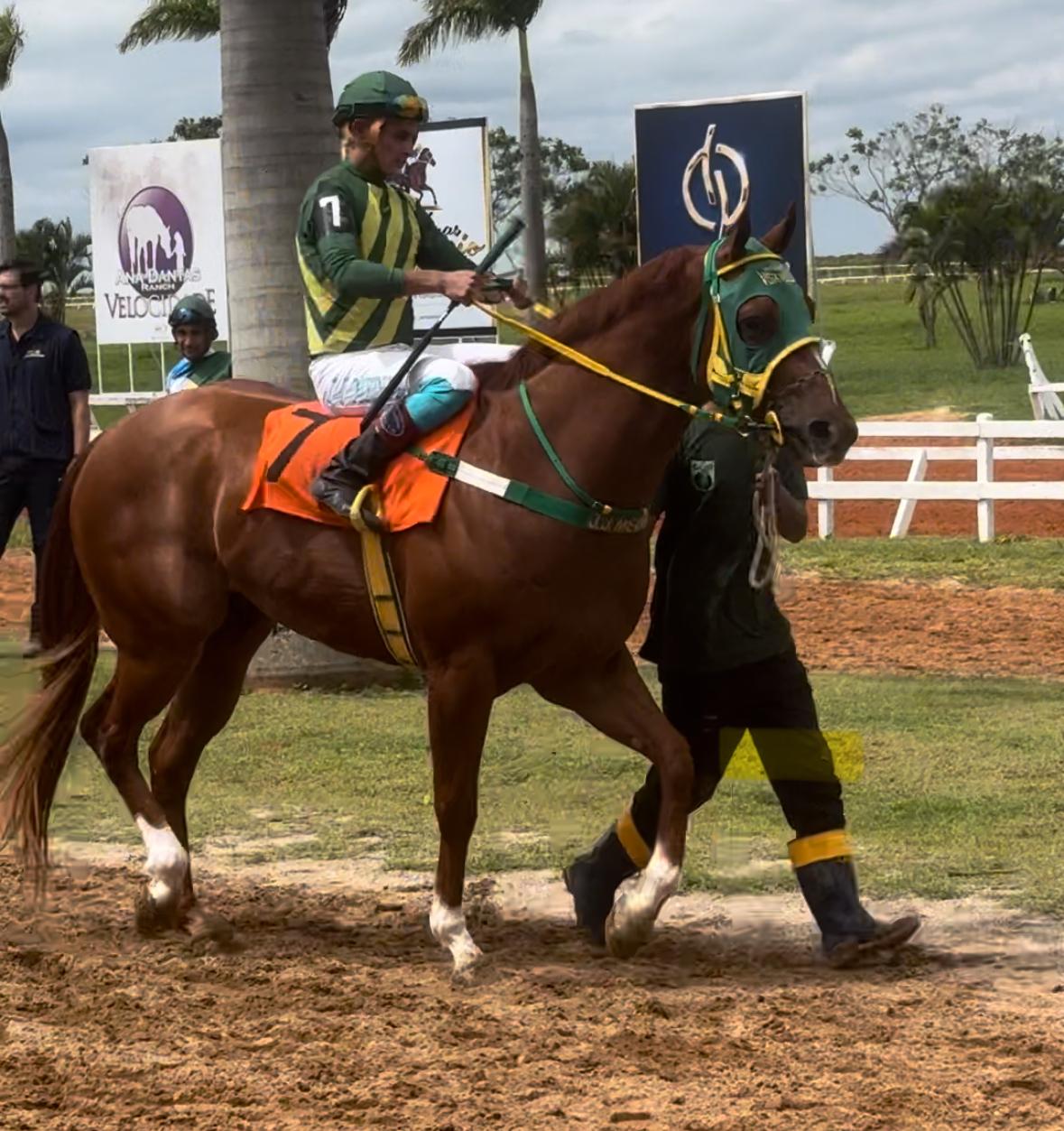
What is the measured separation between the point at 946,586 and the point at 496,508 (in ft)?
30.1

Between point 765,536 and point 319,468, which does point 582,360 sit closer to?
point 765,536

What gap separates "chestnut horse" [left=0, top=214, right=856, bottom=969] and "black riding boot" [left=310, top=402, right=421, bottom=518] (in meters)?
0.17

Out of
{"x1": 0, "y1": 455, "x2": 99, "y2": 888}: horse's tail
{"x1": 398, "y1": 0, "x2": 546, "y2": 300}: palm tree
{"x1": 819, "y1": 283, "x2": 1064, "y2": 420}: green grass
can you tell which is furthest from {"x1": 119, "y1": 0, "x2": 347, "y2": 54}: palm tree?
{"x1": 0, "y1": 455, "x2": 99, "y2": 888}: horse's tail

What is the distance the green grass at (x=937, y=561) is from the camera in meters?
14.5

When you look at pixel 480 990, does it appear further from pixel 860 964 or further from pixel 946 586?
pixel 946 586

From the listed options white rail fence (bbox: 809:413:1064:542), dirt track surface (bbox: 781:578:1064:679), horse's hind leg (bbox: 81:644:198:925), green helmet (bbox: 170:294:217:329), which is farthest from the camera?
white rail fence (bbox: 809:413:1064:542)

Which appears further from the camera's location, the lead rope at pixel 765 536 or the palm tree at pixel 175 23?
the palm tree at pixel 175 23

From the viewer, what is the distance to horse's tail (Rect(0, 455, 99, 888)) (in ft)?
21.2

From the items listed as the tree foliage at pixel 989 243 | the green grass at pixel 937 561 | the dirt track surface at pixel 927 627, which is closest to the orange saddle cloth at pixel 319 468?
the dirt track surface at pixel 927 627

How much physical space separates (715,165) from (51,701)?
10.1m

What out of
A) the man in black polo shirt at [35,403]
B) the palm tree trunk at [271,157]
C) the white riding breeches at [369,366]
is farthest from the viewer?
the man in black polo shirt at [35,403]

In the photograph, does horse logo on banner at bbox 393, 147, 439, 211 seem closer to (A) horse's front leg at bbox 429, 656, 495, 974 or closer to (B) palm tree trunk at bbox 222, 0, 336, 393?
(B) palm tree trunk at bbox 222, 0, 336, 393

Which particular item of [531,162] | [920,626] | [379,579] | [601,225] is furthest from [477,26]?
[379,579]

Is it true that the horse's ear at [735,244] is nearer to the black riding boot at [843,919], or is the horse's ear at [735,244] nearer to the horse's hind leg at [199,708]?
the black riding boot at [843,919]
